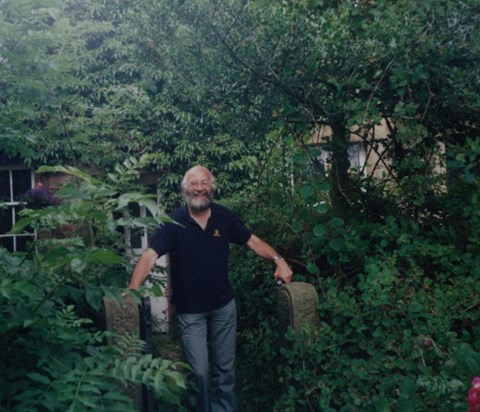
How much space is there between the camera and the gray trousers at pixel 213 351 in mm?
4719

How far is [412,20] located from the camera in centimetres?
469

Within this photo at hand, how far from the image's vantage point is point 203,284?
4777mm

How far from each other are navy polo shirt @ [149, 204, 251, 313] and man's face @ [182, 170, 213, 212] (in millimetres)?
Result: 105

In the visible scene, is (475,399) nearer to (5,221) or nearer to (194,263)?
(194,263)

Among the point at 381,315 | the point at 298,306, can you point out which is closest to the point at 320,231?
the point at 298,306

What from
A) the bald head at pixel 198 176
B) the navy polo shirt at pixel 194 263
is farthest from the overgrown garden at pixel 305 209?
the bald head at pixel 198 176

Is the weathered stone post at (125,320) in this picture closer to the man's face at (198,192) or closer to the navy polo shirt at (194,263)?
the navy polo shirt at (194,263)

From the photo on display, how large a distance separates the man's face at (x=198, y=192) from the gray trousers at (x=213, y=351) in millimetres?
793

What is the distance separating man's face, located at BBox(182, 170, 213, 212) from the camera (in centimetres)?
490

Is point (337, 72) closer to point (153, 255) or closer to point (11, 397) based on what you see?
point (153, 255)

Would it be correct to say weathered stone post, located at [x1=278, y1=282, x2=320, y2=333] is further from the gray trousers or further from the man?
the gray trousers

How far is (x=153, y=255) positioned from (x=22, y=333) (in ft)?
5.00

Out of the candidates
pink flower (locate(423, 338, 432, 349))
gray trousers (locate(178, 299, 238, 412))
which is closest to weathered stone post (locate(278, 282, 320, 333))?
gray trousers (locate(178, 299, 238, 412))

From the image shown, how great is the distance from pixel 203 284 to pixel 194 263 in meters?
0.17
